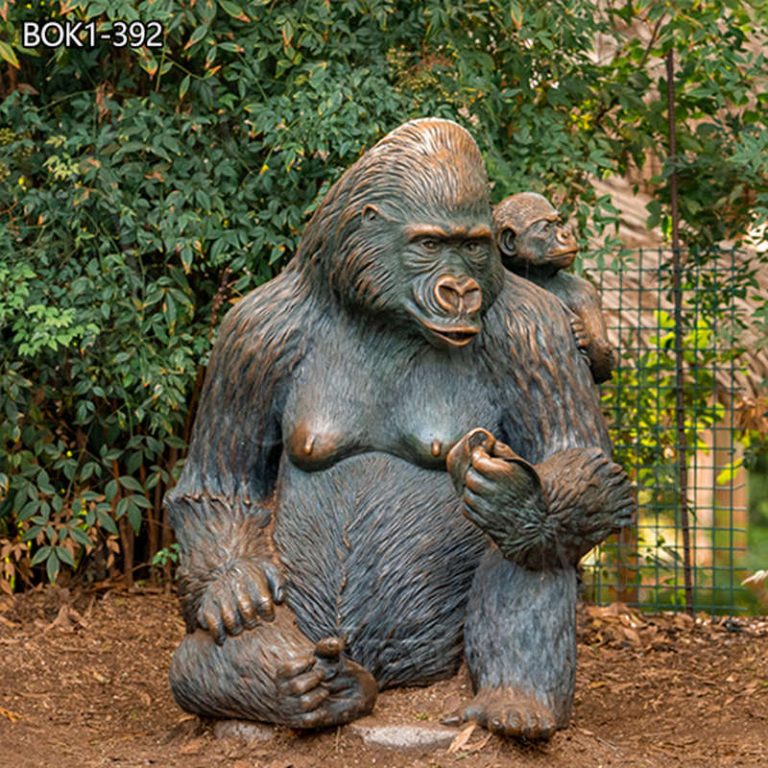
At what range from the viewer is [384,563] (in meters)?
4.29

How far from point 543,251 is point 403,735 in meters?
1.56

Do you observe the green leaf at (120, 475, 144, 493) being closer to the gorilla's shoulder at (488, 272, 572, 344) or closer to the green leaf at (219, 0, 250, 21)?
the green leaf at (219, 0, 250, 21)

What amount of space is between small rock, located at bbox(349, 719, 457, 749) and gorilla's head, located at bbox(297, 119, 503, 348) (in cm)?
102

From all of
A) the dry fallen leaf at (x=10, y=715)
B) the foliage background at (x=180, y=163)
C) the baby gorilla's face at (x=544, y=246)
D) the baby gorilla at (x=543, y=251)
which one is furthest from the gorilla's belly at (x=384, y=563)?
the foliage background at (x=180, y=163)

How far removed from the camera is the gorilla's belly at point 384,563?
4.29 metres

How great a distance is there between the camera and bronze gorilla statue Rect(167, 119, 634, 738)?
13.5 ft

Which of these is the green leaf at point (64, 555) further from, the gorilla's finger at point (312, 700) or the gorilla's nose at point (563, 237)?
the gorilla's nose at point (563, 237)

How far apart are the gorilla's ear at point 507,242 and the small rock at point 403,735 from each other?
1521 mm

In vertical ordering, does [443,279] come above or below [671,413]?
above

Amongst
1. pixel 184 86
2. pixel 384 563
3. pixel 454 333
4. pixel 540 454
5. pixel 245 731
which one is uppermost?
pixel 184 86

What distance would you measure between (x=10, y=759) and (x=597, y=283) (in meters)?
3.94

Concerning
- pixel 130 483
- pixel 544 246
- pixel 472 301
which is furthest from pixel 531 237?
pixel 130 483

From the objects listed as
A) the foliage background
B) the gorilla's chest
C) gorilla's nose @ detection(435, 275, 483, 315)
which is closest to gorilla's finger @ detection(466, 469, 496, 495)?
the gorilla's chest

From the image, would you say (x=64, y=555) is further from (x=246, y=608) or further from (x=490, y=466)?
(x=490, y=466)
